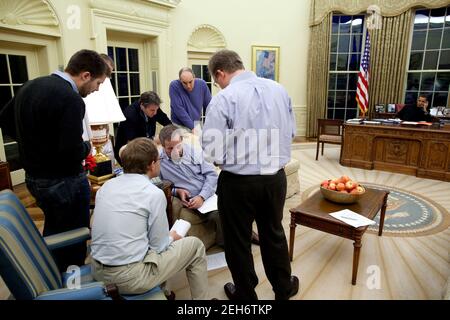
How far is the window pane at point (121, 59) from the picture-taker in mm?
5621

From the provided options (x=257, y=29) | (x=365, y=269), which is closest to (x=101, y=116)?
(x=365, y=269)

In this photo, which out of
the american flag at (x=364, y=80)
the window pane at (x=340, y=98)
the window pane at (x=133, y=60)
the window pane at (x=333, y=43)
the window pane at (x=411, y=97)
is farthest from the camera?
the window pane at (x=340, y=98)

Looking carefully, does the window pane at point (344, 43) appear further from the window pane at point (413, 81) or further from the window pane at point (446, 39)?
the window pane at point (446, 39)

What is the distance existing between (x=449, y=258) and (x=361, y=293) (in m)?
1.05

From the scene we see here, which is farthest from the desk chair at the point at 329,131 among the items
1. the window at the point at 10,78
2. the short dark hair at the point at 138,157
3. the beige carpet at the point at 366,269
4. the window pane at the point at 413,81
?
the window at the point at 10,78

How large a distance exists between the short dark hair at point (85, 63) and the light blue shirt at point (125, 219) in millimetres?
710

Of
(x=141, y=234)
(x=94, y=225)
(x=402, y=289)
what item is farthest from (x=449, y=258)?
(x=94, y=225)

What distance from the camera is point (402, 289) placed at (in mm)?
2316

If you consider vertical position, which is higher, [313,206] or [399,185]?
[313,206]

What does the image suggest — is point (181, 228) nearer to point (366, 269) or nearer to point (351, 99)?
point (366, 269)

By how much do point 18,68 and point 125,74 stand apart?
5.91 feet

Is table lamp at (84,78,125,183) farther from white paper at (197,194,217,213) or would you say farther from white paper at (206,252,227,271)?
white paper at (206,252,227,271)

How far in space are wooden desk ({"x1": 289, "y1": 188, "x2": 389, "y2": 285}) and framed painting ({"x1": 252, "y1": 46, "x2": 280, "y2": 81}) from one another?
5247 millimetres
